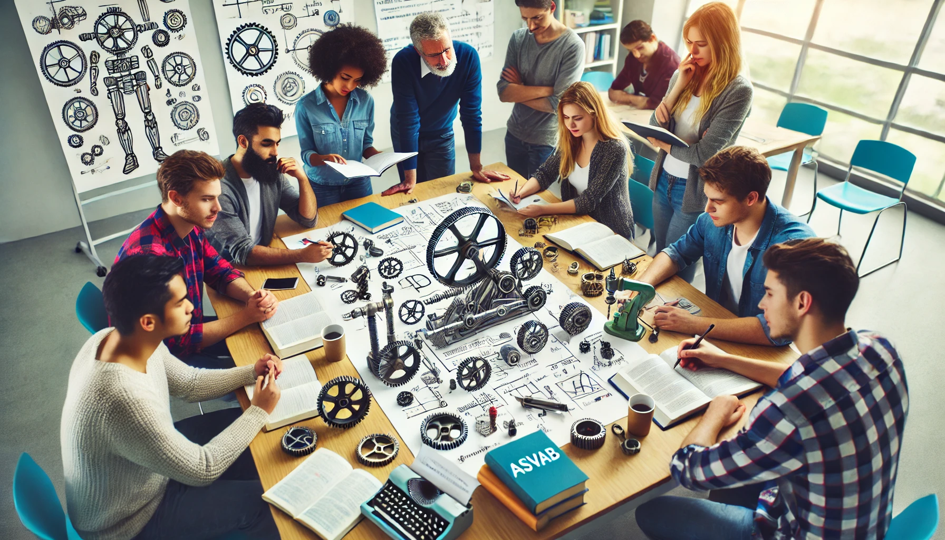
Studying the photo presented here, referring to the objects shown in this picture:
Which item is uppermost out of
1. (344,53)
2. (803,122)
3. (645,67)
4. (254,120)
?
(344,53)

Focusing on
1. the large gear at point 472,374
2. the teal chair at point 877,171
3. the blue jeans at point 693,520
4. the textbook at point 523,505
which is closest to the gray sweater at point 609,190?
the large gear at point 472,374

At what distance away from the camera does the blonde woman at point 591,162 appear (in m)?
3.36

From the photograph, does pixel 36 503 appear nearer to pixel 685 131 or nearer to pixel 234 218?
pixel 234 218

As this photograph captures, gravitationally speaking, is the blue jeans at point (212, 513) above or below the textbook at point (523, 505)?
below

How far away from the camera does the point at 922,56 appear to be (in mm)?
5262

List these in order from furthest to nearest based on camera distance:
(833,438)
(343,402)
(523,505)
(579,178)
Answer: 1. (579,178)
2. (343,402)
3. (523,505)
4. (833,438)

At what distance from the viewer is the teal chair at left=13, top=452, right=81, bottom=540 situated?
1795 mm

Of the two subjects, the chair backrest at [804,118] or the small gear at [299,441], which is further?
the chair backrest at [804,118]

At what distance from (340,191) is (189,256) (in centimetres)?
127

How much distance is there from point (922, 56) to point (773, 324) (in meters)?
4.82

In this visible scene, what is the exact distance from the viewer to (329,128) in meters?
3.61

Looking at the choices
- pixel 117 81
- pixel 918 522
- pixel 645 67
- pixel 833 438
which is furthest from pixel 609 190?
pixel 117 81

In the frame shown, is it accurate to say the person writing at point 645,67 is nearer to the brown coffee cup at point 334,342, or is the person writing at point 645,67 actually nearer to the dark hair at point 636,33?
the dark hair at point 636,33

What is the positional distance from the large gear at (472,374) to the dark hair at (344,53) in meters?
1.98
